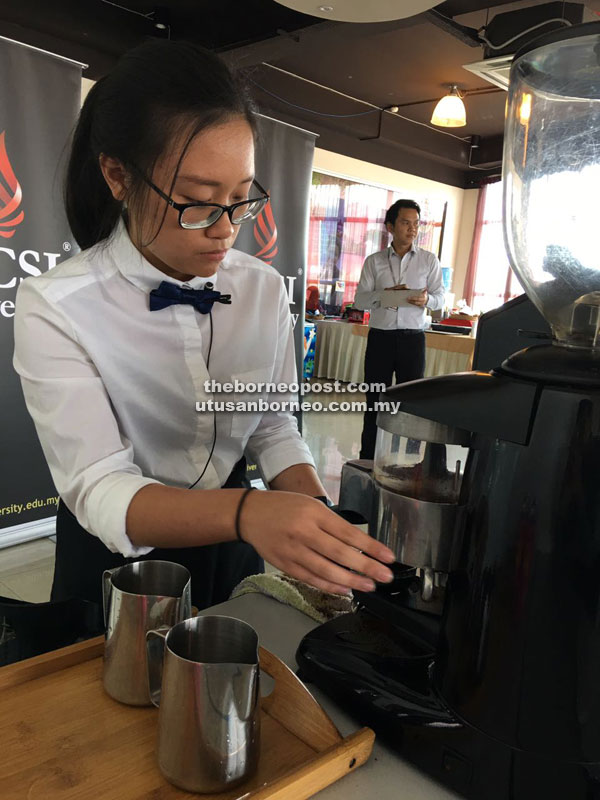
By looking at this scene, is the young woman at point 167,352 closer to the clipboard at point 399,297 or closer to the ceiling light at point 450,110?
the clipboard at point 399,297

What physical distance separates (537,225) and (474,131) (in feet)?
25.6

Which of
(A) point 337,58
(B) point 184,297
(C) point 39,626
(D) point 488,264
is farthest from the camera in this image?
(D) point 488,264

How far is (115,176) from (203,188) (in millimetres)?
158

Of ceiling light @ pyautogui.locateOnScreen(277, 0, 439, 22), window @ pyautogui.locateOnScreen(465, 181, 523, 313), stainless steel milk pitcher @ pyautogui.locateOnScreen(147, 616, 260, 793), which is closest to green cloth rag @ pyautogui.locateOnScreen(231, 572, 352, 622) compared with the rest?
stainless steel milk pitcher @ pyautogui.locateOnScreen(147, 616, 260, 793)

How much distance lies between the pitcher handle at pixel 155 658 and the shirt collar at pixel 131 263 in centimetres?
57

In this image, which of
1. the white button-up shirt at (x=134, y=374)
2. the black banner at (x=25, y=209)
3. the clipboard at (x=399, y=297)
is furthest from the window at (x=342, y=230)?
the white button-up shirt at (x=134, y=374)

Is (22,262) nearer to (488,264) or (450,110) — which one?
(450,110)

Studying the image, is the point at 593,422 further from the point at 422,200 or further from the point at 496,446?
the point at 422,200

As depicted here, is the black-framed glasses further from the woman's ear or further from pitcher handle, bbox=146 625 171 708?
pitcher handle, bbox=146 625 171 708

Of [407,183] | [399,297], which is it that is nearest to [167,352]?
[399,297]

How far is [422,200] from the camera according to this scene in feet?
27.2

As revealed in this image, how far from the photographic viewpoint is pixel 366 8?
1.16 meters

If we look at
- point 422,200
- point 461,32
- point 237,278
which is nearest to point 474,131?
point 422,200

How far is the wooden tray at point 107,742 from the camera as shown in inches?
19.1
